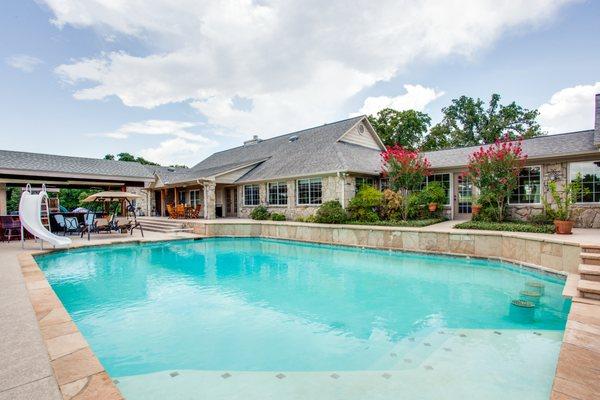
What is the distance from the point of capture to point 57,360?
289 centimetres

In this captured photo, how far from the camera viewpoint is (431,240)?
1072cm

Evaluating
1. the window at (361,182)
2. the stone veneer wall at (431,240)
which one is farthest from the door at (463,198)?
the stone veneer wall at (431,240)

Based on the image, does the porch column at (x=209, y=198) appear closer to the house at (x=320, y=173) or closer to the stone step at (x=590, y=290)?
the house at (x=320, y=173)

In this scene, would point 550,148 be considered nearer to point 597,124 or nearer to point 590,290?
point 597,124

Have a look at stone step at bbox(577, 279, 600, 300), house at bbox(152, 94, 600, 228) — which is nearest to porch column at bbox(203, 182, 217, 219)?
house at bbox(152, 94, 600, 228)

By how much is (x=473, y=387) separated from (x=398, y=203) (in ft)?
37.1

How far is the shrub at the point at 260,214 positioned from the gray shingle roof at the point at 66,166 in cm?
822

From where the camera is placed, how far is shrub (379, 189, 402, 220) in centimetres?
1434

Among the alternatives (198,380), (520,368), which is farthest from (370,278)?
(198,380)

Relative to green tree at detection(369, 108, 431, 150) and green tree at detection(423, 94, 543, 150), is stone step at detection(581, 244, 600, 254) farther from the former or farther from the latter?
green tree at detection(423, 94, 543, 150)

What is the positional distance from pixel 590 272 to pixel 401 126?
2605 centimetres

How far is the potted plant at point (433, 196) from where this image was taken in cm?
1449

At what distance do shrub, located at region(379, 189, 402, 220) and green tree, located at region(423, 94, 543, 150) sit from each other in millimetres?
19454

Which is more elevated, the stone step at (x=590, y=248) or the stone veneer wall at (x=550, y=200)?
the stone veneer wall at (x=550, y=200)
